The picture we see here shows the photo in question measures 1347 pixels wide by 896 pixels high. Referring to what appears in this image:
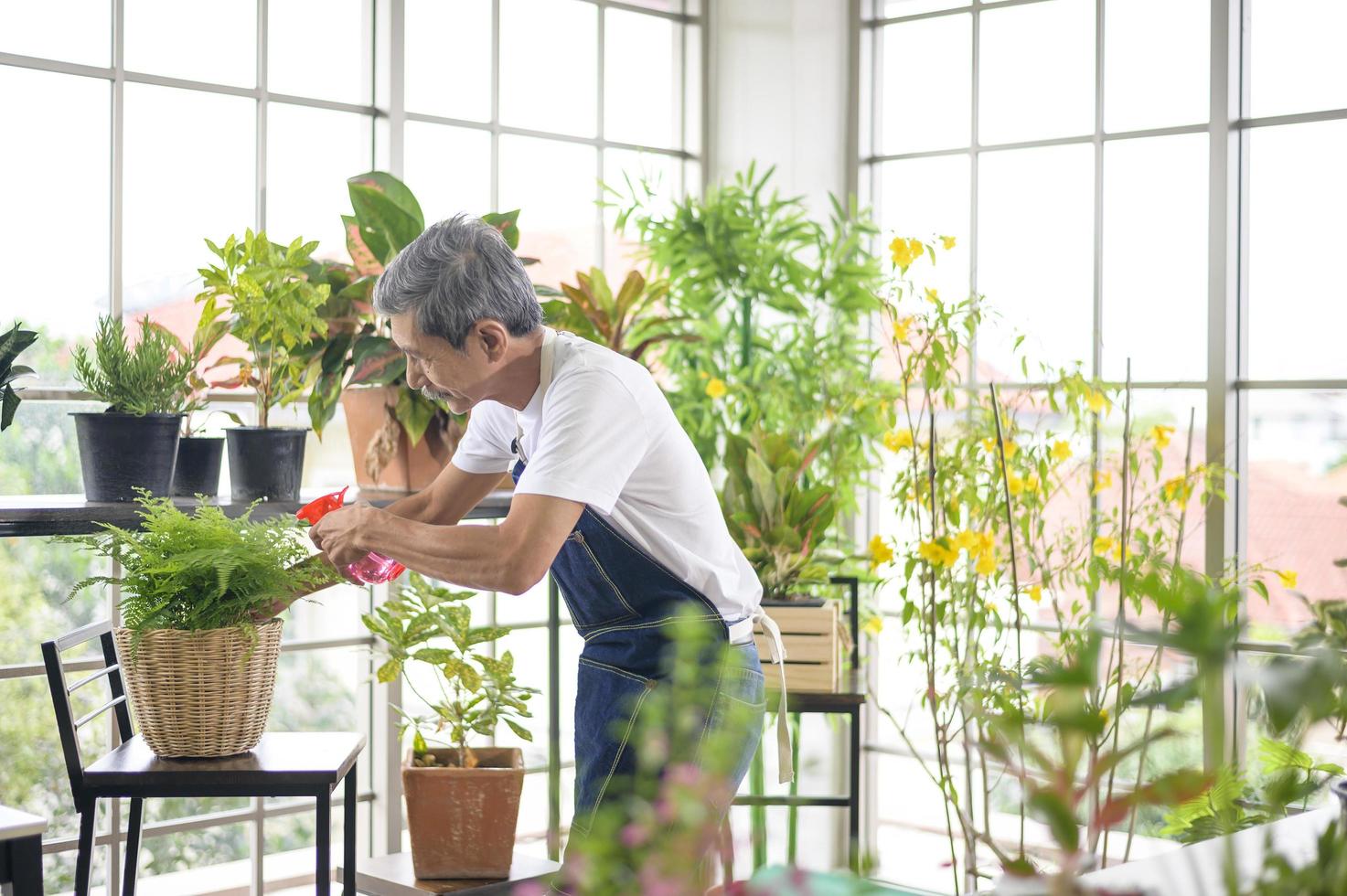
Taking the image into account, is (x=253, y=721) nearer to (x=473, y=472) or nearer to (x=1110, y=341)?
(x=473, y=472)

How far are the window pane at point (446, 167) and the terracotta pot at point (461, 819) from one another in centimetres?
161

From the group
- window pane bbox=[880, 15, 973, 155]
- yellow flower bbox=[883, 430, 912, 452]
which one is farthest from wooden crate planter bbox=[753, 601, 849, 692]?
window pane bbox=[880, 15, 973, 155]

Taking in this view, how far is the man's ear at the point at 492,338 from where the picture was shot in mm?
1914

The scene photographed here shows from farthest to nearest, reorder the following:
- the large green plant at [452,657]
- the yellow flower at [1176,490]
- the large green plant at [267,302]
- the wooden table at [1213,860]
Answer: the yellow flower at [1176,490] < the large green plant at [452,657] < the large green plant at [267,302] < the wooden table at [1213,860]

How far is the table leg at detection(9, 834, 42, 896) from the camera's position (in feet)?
5.90

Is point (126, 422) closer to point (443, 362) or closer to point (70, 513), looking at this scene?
point (70, 513)

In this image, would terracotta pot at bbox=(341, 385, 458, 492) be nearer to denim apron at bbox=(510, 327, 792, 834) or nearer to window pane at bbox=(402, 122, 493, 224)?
denim apron at bbox=(510, 327, 792, 834)

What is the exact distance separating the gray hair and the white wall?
2.26 meters

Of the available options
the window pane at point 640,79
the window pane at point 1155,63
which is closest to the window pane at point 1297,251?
the window pane at point 1155,63

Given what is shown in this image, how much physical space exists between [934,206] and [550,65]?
1289 mm

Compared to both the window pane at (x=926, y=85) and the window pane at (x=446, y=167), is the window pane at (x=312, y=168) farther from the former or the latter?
the window pane at (x=926, y=85)

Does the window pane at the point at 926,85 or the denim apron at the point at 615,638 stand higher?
the window pane at the point at 926,85

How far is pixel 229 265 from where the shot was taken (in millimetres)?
2529

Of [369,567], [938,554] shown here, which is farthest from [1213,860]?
[938,554]
